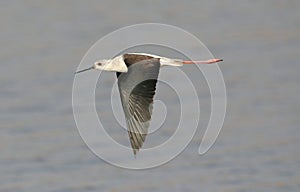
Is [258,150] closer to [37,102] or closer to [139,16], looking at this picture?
[37,102]

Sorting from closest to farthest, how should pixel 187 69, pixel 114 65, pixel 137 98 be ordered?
pixel 137 98
pixel 114 65
pixel 187 69

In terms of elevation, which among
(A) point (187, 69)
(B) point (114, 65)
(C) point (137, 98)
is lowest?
(C) point (137, 98)

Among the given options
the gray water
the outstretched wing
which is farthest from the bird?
the gray water

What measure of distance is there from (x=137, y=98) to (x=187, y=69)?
5.77 m

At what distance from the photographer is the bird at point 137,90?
859 centimetres

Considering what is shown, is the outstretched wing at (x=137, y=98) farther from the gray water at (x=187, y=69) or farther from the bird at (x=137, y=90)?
the gray water at (x=187, y=69)

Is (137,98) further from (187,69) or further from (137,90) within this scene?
(187,69)

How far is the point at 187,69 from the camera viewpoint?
1436cm

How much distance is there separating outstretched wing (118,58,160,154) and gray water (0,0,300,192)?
269 cm

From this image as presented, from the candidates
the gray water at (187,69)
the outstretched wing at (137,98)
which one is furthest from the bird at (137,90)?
the gray water at (187,69)

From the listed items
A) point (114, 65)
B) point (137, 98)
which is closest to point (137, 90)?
point (137, 98)

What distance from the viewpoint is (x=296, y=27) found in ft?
52.7

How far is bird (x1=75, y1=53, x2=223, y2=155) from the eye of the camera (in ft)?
28.2

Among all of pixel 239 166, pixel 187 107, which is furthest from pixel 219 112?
pixel 239 166
